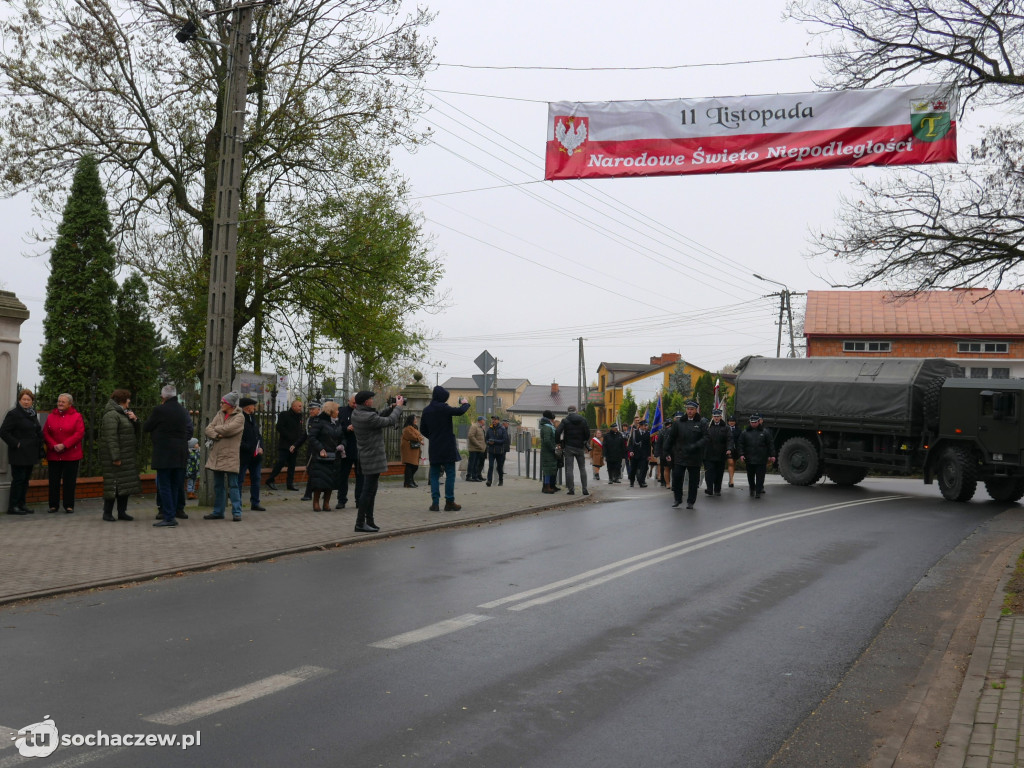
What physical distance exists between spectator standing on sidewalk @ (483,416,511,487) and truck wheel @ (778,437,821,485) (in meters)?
6.92

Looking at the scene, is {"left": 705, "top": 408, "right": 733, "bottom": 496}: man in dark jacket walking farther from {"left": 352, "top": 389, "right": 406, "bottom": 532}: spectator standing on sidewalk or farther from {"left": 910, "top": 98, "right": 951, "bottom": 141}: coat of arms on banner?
{"left": 352, "top": 389, "right": 406, "bottom": 532}: spectator standing on sidewalk

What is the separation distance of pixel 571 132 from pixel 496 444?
10533mm

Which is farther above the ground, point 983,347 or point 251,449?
point 983,347

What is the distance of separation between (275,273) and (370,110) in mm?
4019

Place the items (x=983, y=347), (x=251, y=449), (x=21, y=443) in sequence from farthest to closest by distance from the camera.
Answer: (x=983, y=347) → (x=251, y=449) → (x=21, y=443)

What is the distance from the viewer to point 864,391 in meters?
22.4

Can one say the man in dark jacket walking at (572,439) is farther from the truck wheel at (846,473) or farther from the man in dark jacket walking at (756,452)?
the truck wheel at (846,473)

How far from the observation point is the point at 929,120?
39.3 ft

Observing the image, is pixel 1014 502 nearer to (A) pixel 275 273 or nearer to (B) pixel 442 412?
(B) pixel 442 412

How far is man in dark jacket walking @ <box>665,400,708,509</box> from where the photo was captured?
16266mm

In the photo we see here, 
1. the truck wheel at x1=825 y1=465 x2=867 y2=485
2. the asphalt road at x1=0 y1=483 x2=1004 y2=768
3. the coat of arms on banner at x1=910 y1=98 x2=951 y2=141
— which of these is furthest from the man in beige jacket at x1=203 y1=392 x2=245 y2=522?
the truck wheel at x1=825 y1=465 x2=867 y2=485

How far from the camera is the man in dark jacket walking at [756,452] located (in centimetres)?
1966

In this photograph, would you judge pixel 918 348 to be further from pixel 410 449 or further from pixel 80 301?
pixel 80 301

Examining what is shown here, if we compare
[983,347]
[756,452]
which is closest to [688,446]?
[756,452]
